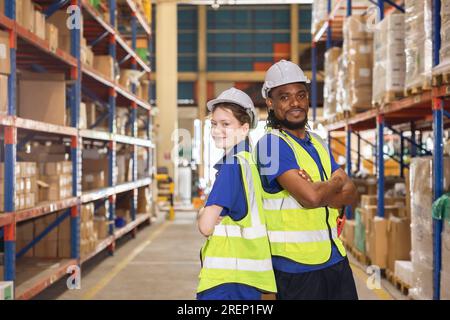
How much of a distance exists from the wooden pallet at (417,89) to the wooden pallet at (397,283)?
1946 millimetres

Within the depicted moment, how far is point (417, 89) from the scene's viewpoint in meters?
5.36

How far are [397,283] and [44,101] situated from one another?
4.41m

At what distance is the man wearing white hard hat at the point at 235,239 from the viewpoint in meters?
2.52

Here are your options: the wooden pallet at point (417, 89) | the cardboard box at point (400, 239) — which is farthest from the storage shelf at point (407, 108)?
the cardboard box at point (400, 239)

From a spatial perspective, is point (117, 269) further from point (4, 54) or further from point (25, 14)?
point (4, 54)

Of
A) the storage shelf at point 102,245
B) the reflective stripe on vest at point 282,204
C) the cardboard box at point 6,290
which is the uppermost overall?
the reflective stripe on vest at point 282,204

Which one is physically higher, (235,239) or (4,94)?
(4,94)

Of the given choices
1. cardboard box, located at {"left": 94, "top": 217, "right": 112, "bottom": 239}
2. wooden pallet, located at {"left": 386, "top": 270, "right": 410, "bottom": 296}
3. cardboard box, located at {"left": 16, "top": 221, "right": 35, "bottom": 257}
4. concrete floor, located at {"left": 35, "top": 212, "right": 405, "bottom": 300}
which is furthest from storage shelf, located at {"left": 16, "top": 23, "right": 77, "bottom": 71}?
wooden pallet, located at {"left": 386, "top": 270, "right": 410, "bottom": 296}

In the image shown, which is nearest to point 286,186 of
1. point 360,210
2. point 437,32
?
point 437,32

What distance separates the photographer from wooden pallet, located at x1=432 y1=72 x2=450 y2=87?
15.2 ft

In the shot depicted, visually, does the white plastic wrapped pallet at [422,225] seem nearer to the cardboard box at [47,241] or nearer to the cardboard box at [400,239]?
the cardboard box at [400,239]

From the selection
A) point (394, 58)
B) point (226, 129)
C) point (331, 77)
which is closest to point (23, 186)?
point (226, 129)

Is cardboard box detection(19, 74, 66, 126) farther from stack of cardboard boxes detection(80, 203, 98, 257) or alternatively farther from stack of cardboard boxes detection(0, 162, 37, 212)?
stack of cardboard boxes detection(80, 203, 98, 257)
